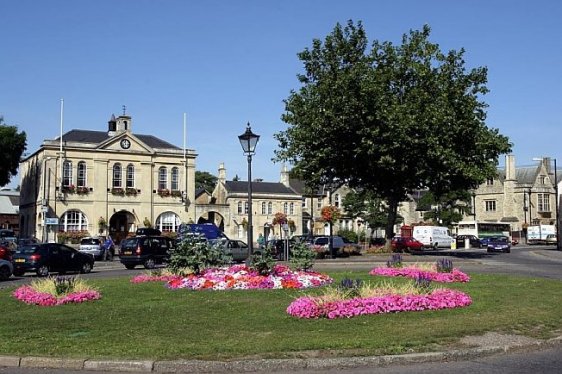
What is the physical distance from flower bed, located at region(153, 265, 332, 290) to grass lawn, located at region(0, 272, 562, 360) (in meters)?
1.36

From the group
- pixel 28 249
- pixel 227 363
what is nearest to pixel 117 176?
pixel 28 249

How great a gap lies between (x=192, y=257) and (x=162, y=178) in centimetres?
4829

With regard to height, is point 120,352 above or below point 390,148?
below

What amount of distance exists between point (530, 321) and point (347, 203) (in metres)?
71.6

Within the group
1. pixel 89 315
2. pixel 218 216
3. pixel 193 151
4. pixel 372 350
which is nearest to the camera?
pixel 372 350

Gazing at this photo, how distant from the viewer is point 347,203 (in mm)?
82688

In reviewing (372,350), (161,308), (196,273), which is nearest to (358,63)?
(196,273)

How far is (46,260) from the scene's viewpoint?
28.1 m

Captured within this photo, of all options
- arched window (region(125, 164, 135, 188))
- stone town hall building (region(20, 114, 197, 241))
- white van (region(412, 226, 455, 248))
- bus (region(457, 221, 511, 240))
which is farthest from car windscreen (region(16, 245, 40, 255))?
bus (region(457, 221, 511, 240))

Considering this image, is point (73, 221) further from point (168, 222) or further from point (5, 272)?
point (5, 272)

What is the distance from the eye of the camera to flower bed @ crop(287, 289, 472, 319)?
459 inches

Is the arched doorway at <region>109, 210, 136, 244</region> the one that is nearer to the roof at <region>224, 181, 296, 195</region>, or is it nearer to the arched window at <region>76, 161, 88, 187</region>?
the arched window at <region>76, 161, 88, 187</region>

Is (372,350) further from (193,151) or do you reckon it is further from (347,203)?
(347,203)

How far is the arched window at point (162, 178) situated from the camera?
66.1 m
